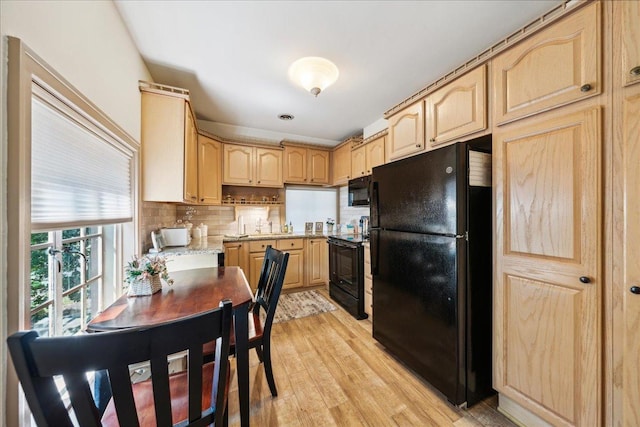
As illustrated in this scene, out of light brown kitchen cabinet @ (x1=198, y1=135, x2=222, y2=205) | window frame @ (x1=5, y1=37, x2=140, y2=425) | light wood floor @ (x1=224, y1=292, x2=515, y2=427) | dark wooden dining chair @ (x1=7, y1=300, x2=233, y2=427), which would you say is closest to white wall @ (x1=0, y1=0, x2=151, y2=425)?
window frame @ (x1=5, y1=37, x2=140, y2=425)

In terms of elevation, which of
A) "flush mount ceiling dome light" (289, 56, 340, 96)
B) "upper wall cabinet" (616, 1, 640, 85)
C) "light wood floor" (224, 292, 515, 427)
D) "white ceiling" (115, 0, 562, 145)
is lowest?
"light wood floor" (224, 292, 515, 427)

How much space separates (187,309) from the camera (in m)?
1.16

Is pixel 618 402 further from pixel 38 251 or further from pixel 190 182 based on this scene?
pixel 190 182

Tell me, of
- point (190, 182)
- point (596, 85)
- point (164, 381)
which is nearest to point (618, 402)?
point (596, 85)

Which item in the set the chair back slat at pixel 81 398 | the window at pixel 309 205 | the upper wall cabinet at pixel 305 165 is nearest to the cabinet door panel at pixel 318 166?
the upper wall cabinet at pixel 305 165

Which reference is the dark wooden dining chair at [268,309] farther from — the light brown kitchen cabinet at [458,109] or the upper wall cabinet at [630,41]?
the upper wall cabinet at [630,41]

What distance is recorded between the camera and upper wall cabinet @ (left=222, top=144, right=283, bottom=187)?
3404 mm

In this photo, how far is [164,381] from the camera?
65 cm

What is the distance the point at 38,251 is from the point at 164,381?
85 centimetres

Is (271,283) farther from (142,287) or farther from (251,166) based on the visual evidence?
(251,166)

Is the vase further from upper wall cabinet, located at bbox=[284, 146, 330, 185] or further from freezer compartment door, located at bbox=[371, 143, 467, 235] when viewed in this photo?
upper wall cabinet, located at bbox=[284, 146, 330, 185]

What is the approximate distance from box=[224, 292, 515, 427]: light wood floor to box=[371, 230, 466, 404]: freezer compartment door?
0.37 ft

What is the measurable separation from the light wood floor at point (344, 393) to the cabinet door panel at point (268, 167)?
2257 millimetres

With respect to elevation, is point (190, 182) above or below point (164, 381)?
above
